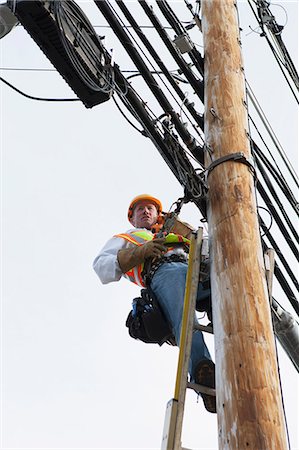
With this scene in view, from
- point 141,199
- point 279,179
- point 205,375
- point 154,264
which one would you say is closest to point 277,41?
point 279,179

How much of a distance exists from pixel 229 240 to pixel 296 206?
99.9 inches

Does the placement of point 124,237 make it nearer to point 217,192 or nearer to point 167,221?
point 167,221

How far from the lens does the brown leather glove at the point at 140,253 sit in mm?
4875

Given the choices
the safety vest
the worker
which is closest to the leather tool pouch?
the worker

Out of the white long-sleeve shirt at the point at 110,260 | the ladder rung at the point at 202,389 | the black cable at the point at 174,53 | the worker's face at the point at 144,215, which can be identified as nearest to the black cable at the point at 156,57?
the black cable at the point at 174,53

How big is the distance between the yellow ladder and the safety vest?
2.31 feet

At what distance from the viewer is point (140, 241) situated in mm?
5438

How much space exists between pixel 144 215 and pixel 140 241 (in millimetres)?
505

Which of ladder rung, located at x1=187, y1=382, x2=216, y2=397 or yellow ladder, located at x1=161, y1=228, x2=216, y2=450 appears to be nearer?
yellow ladder, located at x1=161, y1=228, x2=216, y2=450

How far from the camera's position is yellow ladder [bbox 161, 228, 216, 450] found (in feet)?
12.3

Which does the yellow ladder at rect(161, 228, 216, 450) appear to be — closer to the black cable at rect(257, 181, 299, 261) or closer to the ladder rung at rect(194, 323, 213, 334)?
the ladder rung at rect(194, 323, 213, 334)

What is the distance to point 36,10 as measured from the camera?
404 cm

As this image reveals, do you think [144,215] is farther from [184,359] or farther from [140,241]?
[184,359]

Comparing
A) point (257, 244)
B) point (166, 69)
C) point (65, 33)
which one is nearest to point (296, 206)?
point (166, 69)
